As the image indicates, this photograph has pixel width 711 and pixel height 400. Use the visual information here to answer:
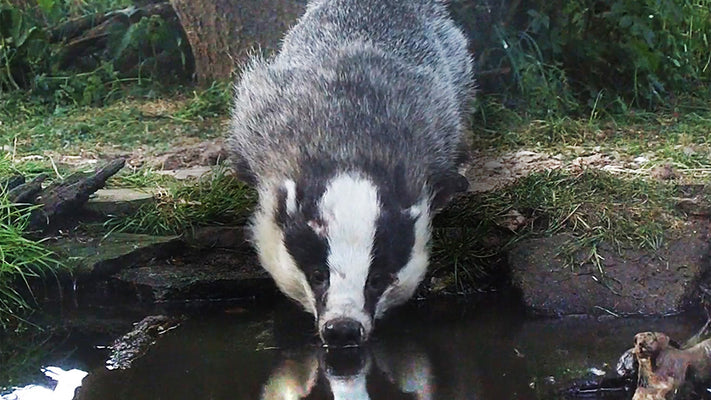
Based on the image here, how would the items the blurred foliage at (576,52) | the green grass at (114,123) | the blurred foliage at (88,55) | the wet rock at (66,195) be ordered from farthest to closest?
the blurred foliage at (88,55) → the blurred foliage at (576,52) → the green grass at (114,123) → the wet rock at (66,195)

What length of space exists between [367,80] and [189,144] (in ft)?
5.95

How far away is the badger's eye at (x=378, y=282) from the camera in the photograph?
345cm

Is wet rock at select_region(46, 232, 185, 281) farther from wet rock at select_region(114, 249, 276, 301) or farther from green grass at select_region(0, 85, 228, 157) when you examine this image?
green grass at select_region(0, 85, 228, 157)

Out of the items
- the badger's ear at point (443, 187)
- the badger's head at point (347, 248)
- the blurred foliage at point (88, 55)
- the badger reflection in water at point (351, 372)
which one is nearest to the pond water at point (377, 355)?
the badger reflection in water at point (351, 372)

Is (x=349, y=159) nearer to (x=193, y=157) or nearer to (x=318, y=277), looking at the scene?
(x=318, y=277)

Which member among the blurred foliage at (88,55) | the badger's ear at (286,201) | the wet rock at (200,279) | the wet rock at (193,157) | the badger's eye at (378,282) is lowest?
the blurred foliage at (88,55)

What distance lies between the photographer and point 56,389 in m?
3.15

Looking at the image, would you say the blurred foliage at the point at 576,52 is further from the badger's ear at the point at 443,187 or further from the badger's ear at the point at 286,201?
the badger's ear at the point at 286,201

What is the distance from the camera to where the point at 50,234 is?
4.27 metres

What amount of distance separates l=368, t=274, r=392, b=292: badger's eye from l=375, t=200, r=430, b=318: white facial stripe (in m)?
0.03

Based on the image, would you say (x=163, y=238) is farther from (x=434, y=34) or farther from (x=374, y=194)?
(x=434, y=34)

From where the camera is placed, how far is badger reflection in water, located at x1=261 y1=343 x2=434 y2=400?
3.08 meters

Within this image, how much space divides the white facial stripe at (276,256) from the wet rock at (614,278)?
88cm

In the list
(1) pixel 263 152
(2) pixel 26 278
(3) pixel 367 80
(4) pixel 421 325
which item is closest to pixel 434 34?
(3) pixel 367 80
